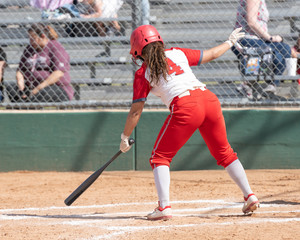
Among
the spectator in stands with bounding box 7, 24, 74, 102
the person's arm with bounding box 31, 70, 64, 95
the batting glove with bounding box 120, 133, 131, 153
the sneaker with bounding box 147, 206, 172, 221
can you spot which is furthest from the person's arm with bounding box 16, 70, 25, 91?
the sneaker with bounding box 147, 206, 172, 221

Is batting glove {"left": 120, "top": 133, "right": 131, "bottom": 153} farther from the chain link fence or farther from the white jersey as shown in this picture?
the chain link fence

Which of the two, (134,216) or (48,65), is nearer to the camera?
(134,216)

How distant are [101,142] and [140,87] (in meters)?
2.96

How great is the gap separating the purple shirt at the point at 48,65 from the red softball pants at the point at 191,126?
11.0ft

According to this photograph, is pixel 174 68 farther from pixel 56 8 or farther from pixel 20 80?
pixel 56 8

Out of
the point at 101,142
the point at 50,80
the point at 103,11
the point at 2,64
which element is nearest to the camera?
the point at 101,142

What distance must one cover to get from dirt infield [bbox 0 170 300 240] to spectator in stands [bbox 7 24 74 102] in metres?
1.07

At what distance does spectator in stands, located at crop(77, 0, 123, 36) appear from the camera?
7.69 meters

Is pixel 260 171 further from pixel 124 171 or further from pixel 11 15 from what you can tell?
pixel 11 15

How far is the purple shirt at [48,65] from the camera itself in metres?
7.34

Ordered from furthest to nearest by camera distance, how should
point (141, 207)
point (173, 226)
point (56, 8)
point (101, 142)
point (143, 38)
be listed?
1. point (56, 8)
2. point (101, 142)
3. point (141, 207)
4. point (143, 38)
5. point (173, 226)

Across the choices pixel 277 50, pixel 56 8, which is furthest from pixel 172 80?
pixel 56 8

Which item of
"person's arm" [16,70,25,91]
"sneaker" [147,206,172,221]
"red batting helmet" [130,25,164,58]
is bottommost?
"person's arm" [16,70,25,91]

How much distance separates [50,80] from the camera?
7.30 m
